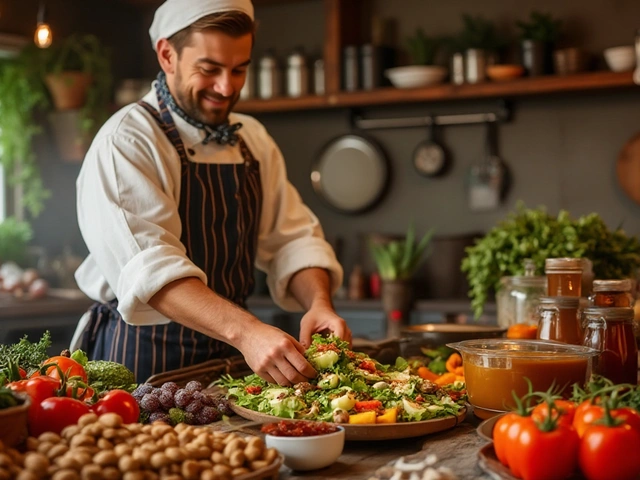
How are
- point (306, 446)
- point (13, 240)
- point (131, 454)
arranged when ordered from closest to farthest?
point (131, 454), point (306, 446), point (13, 240)

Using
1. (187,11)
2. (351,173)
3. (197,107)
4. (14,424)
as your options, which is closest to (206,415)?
(14,424)

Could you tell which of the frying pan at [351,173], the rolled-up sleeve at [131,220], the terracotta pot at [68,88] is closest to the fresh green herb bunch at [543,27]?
the frying pan at [351,173]

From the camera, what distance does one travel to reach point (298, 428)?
62.0 inches

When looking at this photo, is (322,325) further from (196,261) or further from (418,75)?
(418,75)

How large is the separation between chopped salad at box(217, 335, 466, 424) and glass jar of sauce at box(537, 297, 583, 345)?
0.88 feet

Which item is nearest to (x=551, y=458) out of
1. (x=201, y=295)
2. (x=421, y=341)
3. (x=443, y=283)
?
(x=201, y=295)

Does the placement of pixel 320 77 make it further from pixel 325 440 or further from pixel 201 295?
pixel 325 440

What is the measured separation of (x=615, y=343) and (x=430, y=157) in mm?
3516

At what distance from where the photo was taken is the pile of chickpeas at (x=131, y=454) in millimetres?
1308

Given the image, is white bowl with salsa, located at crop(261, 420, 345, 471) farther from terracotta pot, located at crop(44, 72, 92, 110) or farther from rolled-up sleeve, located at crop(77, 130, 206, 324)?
terracotta pot, located at crop(44, 72, 92, 110)

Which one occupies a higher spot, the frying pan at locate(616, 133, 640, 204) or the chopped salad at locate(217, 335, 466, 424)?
the frying pan at locate(616, 133, 640, 204)

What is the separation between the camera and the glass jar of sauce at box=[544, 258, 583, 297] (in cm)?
238

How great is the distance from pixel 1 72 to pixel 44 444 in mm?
4511

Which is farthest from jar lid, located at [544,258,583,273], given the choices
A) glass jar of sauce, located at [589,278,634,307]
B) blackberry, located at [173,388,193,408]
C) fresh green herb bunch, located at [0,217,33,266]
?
fresh green herb bunch, located at [0,217,33,266]
